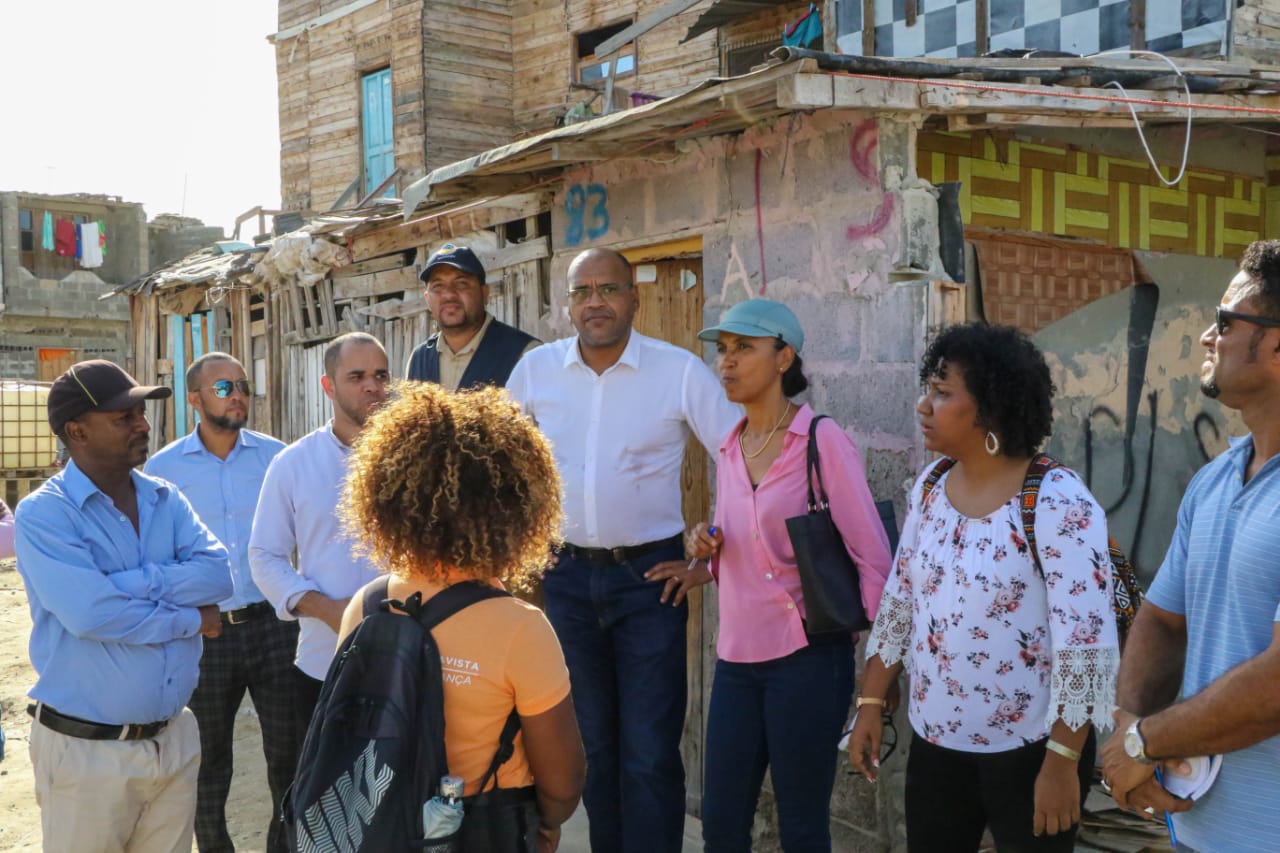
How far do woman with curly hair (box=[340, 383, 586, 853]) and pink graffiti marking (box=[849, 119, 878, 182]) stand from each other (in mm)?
2505

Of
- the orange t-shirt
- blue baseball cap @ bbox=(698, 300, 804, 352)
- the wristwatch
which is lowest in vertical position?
the wristwatch

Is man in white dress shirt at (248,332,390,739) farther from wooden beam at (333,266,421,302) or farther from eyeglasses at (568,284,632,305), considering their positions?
wooden beam at (333,266,421,302)

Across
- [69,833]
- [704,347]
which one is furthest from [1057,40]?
[69,833]

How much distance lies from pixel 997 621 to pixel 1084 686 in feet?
0.84

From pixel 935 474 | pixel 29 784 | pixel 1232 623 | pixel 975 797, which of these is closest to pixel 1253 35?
pixel 935 474

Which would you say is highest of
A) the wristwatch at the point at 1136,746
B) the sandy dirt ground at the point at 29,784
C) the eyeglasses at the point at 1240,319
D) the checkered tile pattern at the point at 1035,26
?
the checkered tile pattern at the point at 1035,26

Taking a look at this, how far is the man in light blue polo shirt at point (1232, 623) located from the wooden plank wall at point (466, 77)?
14.0 metres

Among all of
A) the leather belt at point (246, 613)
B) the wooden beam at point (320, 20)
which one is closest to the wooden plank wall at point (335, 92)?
the wooden beam at point (320, 20)

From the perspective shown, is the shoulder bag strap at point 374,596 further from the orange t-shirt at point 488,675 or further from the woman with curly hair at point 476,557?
the orange t-shirt at point 488,675

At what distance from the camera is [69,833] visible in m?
3.30

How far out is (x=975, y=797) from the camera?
2924 millimetres

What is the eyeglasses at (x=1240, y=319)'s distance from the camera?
2.18m

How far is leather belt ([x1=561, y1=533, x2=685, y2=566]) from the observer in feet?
12.5

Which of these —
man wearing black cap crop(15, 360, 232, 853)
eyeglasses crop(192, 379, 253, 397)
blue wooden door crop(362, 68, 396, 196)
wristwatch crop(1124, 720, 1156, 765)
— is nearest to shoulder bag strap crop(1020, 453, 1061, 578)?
wristwatch crop(1124, 720, 1156, 765)
